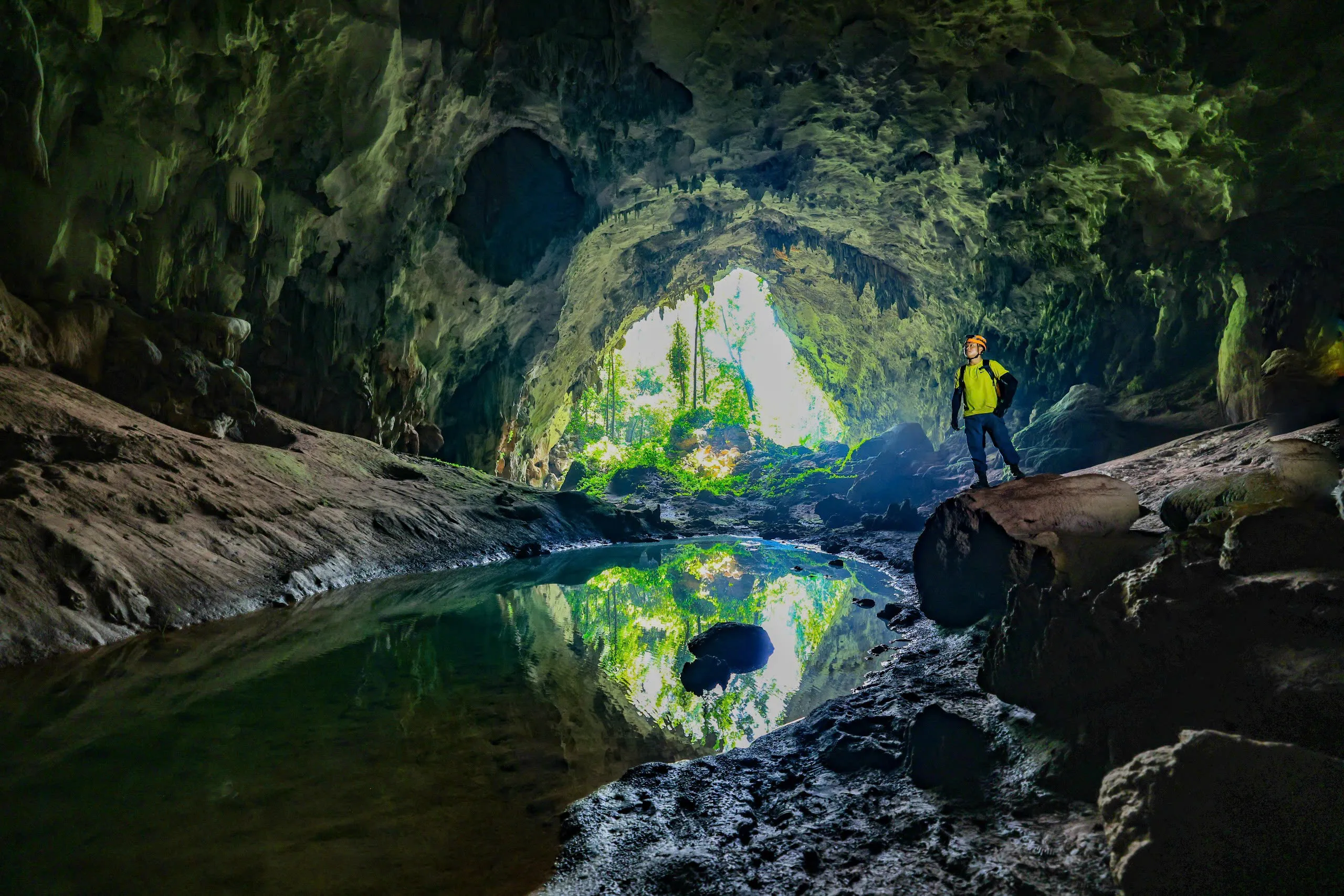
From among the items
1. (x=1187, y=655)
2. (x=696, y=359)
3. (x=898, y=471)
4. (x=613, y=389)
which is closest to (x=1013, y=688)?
(x=1187, y=655)

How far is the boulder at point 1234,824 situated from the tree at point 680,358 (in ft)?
147

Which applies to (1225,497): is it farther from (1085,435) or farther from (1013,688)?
(1085,435)

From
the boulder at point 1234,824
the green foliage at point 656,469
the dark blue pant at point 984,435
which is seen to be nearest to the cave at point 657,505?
the boulder at point 1234,824

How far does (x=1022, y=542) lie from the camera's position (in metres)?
5.68

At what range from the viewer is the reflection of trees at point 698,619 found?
5.39 meters

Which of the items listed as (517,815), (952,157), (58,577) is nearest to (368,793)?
(517,815)

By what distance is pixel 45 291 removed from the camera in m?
10.3

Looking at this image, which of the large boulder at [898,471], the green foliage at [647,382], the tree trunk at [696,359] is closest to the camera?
the large boulder at [898,471]

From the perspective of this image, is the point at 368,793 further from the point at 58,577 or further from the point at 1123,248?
the point at 1123,248

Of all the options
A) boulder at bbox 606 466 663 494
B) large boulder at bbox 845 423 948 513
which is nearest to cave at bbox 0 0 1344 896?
large boulder at bbox 845 423 948 513

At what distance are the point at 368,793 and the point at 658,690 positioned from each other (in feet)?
9.17

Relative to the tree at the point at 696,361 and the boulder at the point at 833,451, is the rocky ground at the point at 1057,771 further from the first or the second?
the tree at the point at 696,361

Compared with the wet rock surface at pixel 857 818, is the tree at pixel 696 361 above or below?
above

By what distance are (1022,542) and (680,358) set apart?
42.0m
